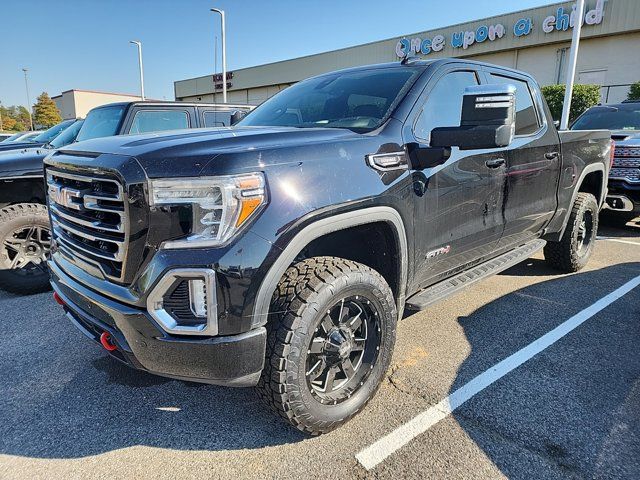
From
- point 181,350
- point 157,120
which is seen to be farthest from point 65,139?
point 181,350

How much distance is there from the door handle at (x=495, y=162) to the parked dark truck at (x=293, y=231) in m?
0.02

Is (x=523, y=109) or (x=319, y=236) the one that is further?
(x=523, y=109)

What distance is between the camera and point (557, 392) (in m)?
2.72

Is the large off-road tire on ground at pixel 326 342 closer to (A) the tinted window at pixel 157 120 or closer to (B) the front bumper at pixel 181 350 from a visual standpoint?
(B) the front bumper at pixel 181 350

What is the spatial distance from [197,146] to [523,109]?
304 centimetres

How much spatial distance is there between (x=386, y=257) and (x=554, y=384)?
1.34m

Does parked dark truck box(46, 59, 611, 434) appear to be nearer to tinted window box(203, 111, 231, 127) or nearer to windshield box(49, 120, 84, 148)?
tinted window box(203, 111, 231, 127)

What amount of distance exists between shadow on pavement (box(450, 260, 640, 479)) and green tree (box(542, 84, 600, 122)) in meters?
15.6

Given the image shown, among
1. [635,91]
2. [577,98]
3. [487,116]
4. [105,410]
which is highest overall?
[635,91]

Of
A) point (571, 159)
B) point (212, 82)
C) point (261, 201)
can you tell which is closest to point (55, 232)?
point (261, 201)

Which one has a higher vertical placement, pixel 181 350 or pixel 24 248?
pixel 181 350

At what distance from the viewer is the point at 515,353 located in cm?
319

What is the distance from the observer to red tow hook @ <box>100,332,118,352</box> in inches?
83.1

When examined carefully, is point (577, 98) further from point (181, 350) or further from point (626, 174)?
point (181, 350)
